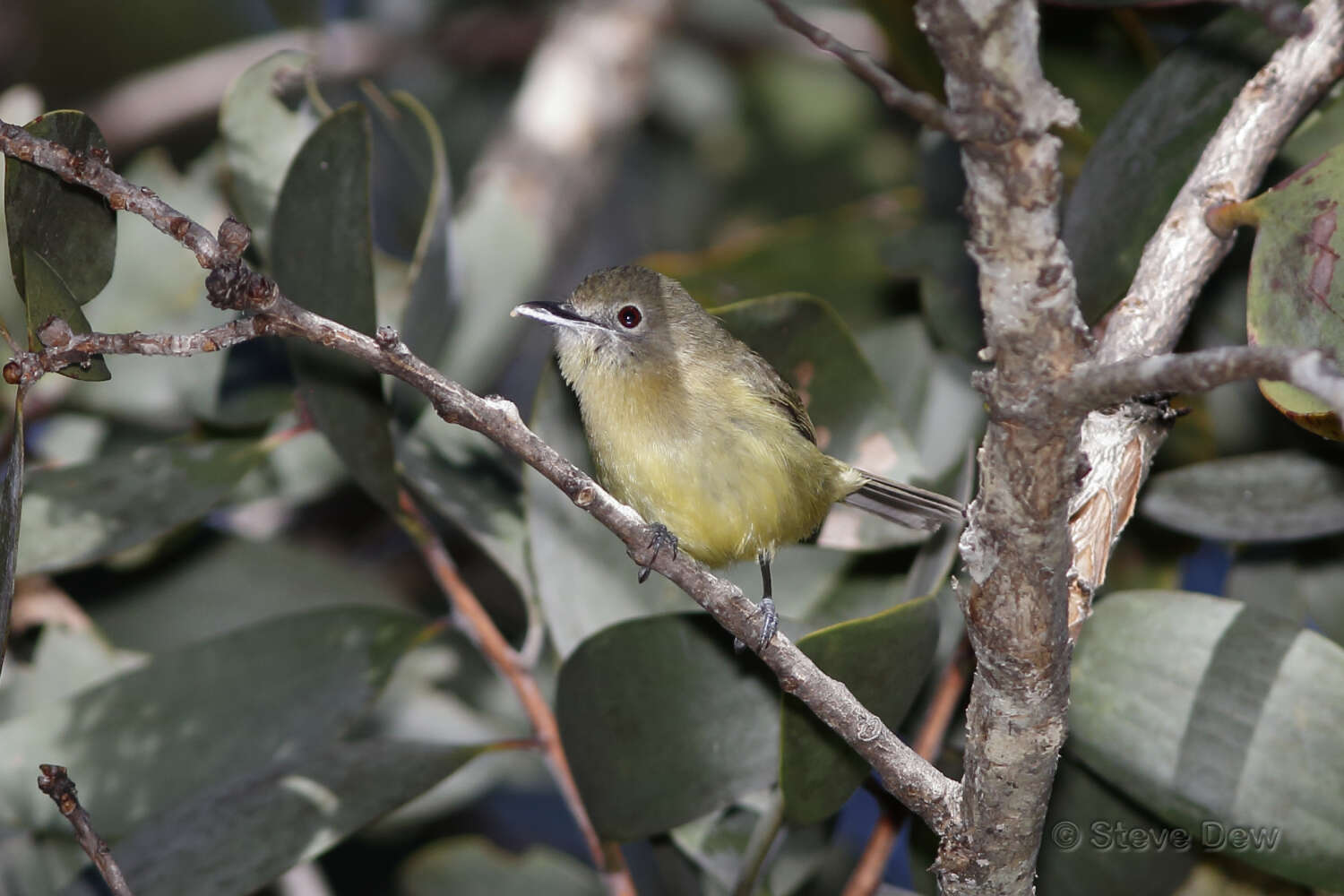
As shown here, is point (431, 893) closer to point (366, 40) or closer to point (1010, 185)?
point (1010, 185)

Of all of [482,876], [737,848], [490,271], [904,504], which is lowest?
[482,876]

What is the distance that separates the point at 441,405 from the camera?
65.6 inches

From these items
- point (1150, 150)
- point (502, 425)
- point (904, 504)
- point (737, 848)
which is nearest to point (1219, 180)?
point (1150, 150)

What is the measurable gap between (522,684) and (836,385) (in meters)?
0.96

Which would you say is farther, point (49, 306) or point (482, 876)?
point (482, 876)

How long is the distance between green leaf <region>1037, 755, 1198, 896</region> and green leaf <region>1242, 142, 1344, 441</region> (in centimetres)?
86

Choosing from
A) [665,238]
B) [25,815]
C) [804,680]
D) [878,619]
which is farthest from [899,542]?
[665,238]

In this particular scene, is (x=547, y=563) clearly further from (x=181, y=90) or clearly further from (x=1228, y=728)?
(x=181, y=90)

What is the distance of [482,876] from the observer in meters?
3.20

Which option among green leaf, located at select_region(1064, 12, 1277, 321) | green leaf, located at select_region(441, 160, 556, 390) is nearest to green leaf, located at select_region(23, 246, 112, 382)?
green leaf, located at select_region(441, 160, 556, 390)

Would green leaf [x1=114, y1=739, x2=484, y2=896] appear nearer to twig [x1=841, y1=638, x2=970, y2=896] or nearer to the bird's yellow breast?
the bird's yellow breast

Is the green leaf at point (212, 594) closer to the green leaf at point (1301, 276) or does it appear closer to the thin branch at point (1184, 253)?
the thin branch at point (1184, 253)

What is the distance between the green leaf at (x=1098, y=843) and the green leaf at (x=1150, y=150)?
3.15ft

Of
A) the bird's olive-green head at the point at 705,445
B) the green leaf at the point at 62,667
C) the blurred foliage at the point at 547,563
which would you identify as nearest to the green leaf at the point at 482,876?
the blurred foliage at the point at 547,563
